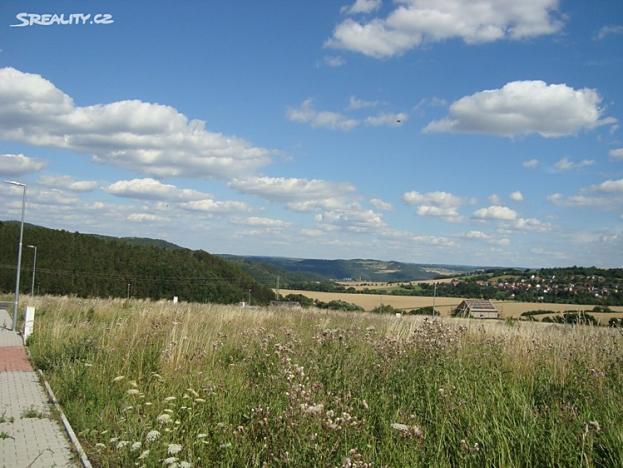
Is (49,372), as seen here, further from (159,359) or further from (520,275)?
(520,275)

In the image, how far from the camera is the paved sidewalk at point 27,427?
5895 millimetres

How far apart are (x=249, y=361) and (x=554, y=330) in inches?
243

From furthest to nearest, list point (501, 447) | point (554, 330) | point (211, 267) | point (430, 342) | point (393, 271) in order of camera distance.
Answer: point (393, 271) < point (211, 267) < point (554, 330) < point (430, 342) < point (501, 447)

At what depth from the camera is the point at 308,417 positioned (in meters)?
4.65

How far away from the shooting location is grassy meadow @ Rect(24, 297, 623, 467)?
15.1 ft

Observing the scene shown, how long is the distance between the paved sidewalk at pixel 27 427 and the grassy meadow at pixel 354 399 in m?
0.31

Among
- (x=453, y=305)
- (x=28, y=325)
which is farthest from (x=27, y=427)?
(x=453, y=305)

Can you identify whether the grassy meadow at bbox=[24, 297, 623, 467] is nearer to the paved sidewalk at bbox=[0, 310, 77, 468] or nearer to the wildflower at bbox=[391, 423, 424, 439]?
the wildflower at bbox=[391, 423, 424, 439]

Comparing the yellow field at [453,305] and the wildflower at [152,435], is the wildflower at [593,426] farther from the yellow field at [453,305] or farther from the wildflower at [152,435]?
the yellow field at [453,305]

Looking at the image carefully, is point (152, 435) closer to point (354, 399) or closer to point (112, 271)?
point (354, 399)

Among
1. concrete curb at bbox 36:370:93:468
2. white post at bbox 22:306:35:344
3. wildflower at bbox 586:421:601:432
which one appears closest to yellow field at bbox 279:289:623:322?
wildflower at bbox 586:421:601:432

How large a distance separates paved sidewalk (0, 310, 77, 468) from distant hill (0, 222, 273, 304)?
7549 cm

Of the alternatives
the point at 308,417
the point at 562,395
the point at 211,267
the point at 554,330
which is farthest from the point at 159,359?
the point at 211,267

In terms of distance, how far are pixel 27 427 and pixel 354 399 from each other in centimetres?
450
